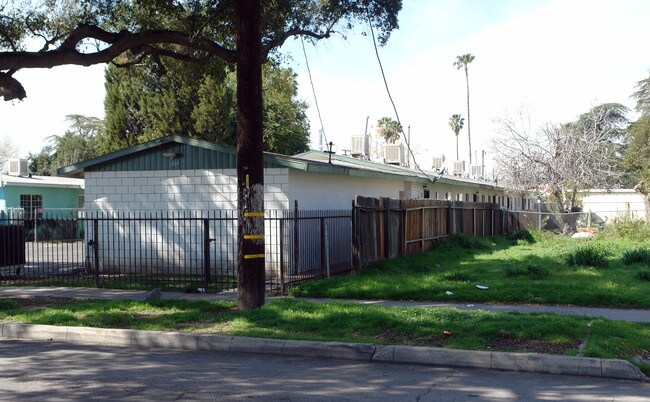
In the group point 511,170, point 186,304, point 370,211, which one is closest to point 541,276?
point 370,211

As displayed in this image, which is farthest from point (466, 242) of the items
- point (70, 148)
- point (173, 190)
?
point (70, 148)

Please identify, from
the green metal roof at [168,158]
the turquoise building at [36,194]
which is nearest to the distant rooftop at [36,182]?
the turquoise building at [36,194]

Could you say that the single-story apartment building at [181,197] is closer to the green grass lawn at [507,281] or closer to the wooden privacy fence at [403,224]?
the wooden privacy fence at [403,224]

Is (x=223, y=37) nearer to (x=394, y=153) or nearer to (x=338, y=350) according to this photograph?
(x=338, y=350)

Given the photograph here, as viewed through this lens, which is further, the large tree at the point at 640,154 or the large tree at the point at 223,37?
the large tree at the point at 640,154

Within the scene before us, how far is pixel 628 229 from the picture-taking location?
2883cm

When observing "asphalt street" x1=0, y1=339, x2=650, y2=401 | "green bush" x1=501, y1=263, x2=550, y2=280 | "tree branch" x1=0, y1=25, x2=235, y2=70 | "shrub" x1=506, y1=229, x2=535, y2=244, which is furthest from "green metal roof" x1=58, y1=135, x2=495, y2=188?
"shrub" x1=506, y1=229, x2=535, y2=244

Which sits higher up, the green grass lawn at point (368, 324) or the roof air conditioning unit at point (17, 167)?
the roof air conditioning unit at point (17, 167)

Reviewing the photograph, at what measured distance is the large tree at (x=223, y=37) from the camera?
11672mm

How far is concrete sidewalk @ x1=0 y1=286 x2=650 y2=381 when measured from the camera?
8195mm

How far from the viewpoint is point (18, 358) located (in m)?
9.07

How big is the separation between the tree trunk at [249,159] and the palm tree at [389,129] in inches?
2640

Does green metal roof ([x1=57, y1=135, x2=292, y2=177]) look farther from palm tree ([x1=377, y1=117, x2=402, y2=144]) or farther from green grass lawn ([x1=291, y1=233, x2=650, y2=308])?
palm tree ([x1=377, y1=117, x2=402, y2=144])

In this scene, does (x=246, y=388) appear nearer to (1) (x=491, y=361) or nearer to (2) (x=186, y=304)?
(1) (x=491, y=361)
